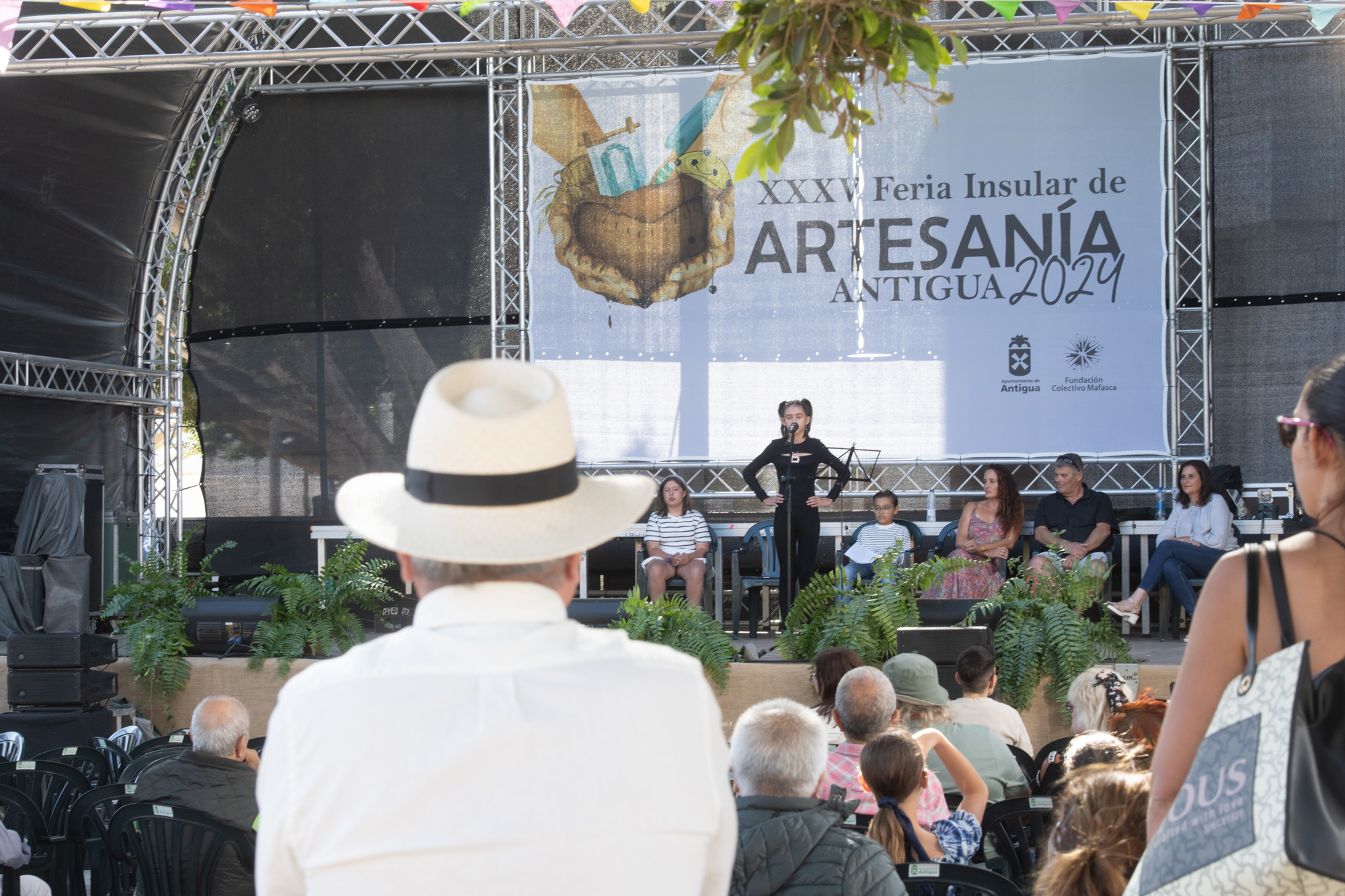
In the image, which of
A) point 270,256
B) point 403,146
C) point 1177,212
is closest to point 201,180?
point 270,256

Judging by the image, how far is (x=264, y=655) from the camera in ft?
20.5

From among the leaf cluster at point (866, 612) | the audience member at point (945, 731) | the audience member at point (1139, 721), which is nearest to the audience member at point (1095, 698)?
the audience member at point (945, 731)

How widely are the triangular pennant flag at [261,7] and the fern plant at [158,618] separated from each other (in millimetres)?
2997

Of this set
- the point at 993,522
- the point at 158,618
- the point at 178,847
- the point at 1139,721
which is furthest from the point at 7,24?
the point at 993,522

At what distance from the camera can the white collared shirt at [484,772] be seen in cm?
110

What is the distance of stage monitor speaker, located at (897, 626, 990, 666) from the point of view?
5277mm

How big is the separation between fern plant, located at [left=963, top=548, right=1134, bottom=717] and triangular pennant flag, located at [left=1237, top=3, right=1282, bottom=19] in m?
3.11

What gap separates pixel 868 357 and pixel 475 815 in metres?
8.45

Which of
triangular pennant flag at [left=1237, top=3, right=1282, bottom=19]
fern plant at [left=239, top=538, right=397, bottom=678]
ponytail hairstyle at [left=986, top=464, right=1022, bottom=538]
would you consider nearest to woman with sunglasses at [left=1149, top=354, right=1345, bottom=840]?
fern plant at [left=239, top=538, right=397, bottom=678]

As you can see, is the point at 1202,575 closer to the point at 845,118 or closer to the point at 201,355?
the point at 845,118

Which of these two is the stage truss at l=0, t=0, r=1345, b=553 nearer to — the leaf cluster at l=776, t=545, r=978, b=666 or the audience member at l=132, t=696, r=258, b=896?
the leaf cluster at l=776, t=545, r=978, b=666

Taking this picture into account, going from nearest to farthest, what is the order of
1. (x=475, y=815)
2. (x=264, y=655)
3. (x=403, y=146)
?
(x=475, y=815), (x=264, y=655), (x=403, y=146)

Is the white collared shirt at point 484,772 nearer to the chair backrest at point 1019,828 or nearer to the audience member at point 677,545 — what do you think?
the chair backrest at point 1019,828

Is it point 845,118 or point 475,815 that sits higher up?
point 845,118
